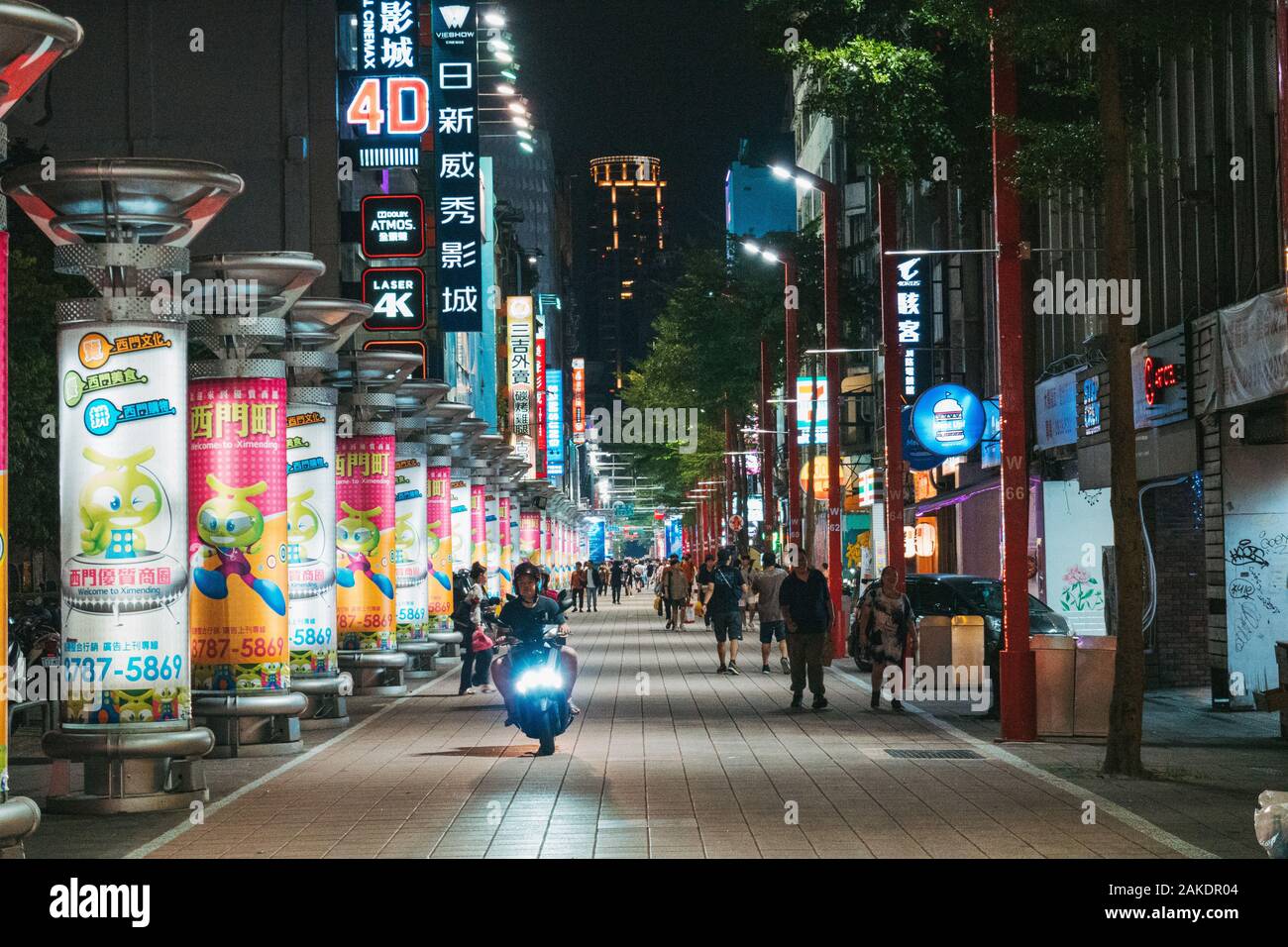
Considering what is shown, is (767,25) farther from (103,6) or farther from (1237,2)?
(103,6)

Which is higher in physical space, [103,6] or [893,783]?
[103,6]

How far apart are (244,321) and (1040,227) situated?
1941cm

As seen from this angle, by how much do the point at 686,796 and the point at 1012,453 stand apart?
21.1ft

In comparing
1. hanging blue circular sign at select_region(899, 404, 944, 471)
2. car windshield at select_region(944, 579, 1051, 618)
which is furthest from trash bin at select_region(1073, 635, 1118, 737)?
hanging blue circular sign at select_region(899, 404, 944, 471)

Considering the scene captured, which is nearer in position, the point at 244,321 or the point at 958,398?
the point at 244,321

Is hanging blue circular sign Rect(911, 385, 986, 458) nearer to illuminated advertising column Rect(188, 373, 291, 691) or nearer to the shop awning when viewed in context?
the shop awning

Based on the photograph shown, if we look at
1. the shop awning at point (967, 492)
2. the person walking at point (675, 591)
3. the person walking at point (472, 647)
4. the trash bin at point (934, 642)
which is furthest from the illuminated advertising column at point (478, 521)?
the trash bin at point (934, 642)

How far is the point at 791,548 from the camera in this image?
46.1 m

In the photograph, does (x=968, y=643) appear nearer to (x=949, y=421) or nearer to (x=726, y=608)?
(x=949, y=421)

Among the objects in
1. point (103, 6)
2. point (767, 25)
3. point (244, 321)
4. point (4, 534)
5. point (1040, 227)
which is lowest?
point (4, 534)

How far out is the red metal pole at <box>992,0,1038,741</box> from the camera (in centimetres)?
1984

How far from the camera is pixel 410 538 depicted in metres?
32.5

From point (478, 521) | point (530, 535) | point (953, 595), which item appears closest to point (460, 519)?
point (478, 521)
